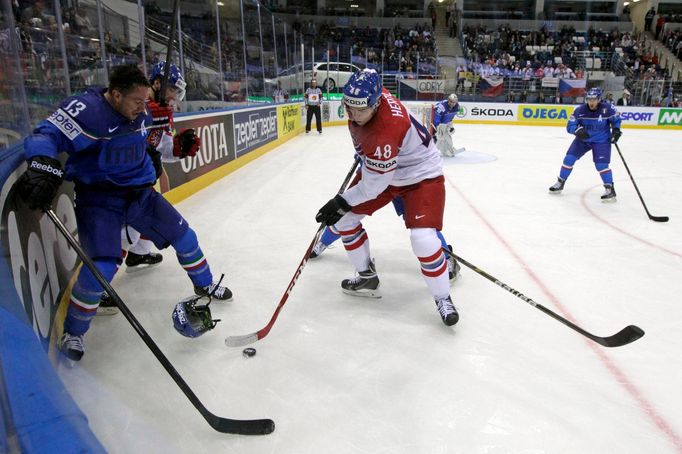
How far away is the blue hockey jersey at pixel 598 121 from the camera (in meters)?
4.87

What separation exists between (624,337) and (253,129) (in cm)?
649

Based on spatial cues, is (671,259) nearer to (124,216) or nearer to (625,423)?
(625,423)

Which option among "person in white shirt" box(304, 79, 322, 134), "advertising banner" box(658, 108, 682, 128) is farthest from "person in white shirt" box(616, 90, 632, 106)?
"person in white shirt" box(304, 79, 322, 134)

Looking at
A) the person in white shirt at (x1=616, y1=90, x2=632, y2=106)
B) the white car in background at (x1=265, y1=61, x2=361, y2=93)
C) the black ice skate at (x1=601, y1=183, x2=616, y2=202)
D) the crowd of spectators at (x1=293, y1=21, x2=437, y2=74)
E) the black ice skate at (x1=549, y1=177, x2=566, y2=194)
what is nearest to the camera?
the black ice skate at (x1=601, y1=183, x2=616, y2=202)

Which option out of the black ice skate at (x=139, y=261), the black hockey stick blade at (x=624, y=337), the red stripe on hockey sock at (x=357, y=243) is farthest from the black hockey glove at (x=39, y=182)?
the black hockey stick blade at (x=624, y=337)

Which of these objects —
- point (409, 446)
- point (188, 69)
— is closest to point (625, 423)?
point (409, 446)

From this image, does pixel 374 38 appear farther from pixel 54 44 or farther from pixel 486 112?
pixel 54 44

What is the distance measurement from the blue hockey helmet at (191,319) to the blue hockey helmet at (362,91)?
1106 millimetres

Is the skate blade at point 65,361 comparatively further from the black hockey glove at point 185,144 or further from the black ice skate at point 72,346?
the black hockey glove at point 185,144

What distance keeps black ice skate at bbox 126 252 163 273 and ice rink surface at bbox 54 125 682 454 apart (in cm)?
7

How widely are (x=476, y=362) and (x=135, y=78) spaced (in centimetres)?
185

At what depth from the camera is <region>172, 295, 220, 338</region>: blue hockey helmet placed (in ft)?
6.46

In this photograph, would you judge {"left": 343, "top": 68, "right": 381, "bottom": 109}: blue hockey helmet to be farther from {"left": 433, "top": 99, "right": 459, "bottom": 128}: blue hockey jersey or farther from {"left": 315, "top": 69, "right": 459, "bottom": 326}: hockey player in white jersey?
{"left": 433, "top": 99, "right": 459, "bottom": 128}: blue hockey jersey

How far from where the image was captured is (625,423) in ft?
5.31
